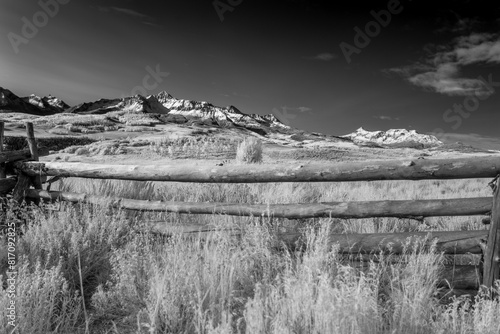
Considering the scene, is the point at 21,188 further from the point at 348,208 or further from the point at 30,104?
the point at 30,104

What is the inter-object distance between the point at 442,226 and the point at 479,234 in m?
2.55

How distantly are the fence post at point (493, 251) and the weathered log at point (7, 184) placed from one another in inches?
256

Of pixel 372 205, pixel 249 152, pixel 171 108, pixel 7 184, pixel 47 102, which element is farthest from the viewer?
pixel 171 108

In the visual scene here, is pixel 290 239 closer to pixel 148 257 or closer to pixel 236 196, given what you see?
pixel 148 257

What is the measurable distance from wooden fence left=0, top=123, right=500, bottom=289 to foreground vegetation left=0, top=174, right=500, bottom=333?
0.18 meters

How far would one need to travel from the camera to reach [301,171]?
4.07 metres

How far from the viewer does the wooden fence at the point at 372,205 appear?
3.21m

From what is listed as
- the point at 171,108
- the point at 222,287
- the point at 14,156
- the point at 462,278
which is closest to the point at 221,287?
the point at 222,287

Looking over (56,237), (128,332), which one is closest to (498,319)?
(128,332)

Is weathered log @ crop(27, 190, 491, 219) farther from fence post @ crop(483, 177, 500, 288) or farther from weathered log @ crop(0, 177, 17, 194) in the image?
weathered log @ crop(0, 177, 17, 194)

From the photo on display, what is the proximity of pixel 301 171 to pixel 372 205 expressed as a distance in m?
0.89

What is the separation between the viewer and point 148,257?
336 centimetres

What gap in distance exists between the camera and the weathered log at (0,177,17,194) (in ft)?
17.4

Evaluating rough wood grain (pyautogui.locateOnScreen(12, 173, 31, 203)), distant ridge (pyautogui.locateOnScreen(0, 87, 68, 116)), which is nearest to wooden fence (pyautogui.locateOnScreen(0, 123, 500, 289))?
rough wood grain (pyautogui.locateOnScreen(12, 173, 31, 203))
